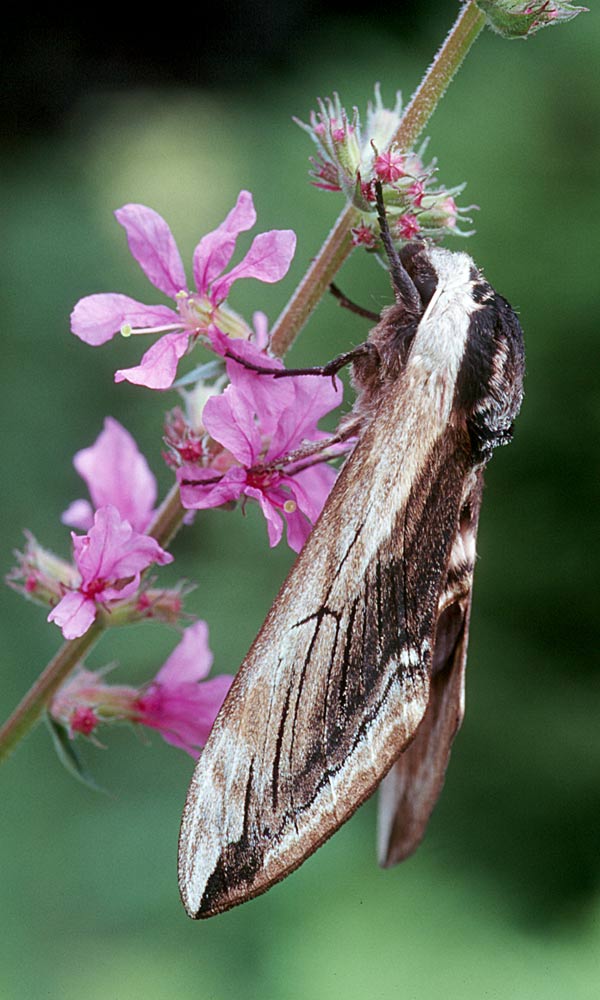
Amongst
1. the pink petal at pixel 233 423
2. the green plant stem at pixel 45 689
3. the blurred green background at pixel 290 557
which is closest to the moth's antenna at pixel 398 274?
the pink petal at pixel 233 423

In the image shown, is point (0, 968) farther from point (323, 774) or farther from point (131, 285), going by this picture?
point (131, 285)

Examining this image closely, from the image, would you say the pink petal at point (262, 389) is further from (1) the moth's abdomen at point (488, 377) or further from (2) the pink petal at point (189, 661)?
(2) the pink petal at point (189, 661)

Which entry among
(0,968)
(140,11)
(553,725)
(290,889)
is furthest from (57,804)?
(140,11)

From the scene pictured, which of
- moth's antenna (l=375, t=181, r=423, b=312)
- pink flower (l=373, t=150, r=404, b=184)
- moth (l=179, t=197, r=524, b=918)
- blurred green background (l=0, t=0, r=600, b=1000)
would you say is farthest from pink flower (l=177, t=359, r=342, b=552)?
blurred green background (l=0, t=0, r=600, b=1000)

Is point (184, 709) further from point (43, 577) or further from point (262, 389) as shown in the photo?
point (262, 389)

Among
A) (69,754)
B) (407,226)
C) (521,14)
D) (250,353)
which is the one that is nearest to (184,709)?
(69,754)
